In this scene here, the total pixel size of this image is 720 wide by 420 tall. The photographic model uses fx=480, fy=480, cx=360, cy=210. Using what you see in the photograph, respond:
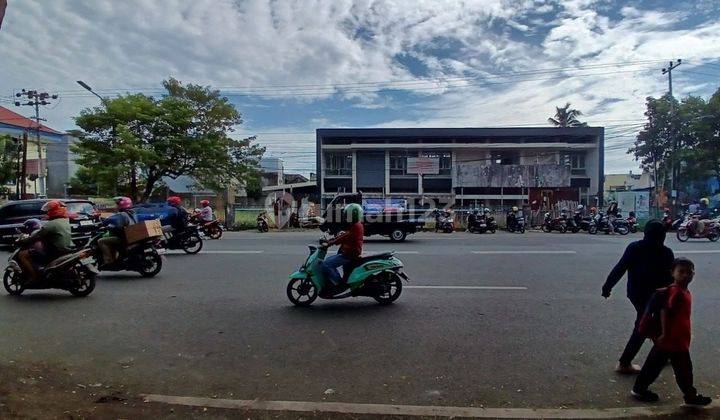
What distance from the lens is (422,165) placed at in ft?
134

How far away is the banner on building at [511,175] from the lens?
3947 centimetres

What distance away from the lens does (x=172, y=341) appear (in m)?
5.50

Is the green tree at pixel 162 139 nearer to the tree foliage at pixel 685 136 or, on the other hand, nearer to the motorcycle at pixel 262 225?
the motorcycle at pixel 262 225

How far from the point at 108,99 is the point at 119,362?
88.4 ft

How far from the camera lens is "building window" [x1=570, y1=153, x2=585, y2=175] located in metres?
43.4

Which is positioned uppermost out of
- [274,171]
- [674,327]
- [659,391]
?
[274,171]

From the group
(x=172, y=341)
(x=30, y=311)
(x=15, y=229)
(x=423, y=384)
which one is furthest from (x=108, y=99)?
(x=423, y=384)

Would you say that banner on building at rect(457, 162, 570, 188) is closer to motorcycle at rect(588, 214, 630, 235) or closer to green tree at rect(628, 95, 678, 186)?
green tree at rect(628, 95, 678, 186)

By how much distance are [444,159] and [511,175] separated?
20.3 ft

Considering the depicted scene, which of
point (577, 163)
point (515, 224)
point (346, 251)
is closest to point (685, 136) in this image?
point (577, 163)

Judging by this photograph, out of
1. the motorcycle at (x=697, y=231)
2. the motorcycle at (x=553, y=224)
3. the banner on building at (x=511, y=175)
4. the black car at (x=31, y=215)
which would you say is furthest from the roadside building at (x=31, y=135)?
the motorcycle at (x=697, y=231)

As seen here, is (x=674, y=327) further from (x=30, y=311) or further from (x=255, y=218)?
(x=255, y=218)

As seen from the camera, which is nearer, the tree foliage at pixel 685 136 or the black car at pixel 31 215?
the black car at pixel 31 215

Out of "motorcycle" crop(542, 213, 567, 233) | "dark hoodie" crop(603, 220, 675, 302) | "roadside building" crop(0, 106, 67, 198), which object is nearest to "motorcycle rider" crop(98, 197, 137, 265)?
"dark hoodie" crop(603, 220, 675, 302)
